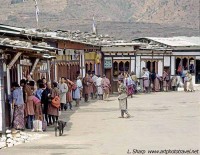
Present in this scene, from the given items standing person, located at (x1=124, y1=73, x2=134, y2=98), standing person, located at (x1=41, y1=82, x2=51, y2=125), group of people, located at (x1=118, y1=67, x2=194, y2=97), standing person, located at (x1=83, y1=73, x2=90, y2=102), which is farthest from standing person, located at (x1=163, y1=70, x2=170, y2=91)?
standing person, located at (x1=41, y1=82, x2=51, y2=125)

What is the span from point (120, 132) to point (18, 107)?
9.63 ft

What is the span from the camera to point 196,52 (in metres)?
40.1

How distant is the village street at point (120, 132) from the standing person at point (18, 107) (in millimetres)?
827

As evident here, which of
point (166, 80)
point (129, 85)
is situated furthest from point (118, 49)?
point (129, 85)

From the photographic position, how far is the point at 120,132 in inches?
645

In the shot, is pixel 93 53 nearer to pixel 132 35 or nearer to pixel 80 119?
pixel 80 119

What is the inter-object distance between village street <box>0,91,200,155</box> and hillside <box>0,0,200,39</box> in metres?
48.0

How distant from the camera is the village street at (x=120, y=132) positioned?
524 inches

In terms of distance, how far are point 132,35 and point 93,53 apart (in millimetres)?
35650

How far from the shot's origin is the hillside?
76.0 meters

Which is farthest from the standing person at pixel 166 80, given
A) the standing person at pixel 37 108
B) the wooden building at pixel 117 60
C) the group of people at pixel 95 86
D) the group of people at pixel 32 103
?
the standing person at pixel 37 108

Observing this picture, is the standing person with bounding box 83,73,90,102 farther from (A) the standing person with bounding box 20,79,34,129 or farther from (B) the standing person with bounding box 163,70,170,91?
(A) the standing person with bounding box 20,79,34,129

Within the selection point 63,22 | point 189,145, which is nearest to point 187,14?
point 63,22

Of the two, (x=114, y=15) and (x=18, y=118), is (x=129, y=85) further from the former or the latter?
(x=114, y=15)
